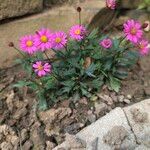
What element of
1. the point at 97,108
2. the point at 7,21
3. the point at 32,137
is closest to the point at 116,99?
the point at 97,108

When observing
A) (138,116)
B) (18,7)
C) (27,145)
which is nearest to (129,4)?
(18,7)

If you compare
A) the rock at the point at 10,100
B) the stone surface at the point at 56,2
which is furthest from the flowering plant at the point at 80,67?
the stone surface at the point at 56,2

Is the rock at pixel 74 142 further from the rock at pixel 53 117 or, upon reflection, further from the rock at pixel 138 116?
the rock at pixel 138 116

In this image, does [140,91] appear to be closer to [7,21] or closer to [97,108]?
[97,108]

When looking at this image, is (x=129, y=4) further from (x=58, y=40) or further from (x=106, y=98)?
(x=58, y=40)

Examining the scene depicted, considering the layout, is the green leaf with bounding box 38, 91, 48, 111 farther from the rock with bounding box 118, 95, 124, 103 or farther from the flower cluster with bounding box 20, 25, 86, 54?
the rock with bounding box 118, 95, 124, 103

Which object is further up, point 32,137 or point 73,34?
point 73,34
